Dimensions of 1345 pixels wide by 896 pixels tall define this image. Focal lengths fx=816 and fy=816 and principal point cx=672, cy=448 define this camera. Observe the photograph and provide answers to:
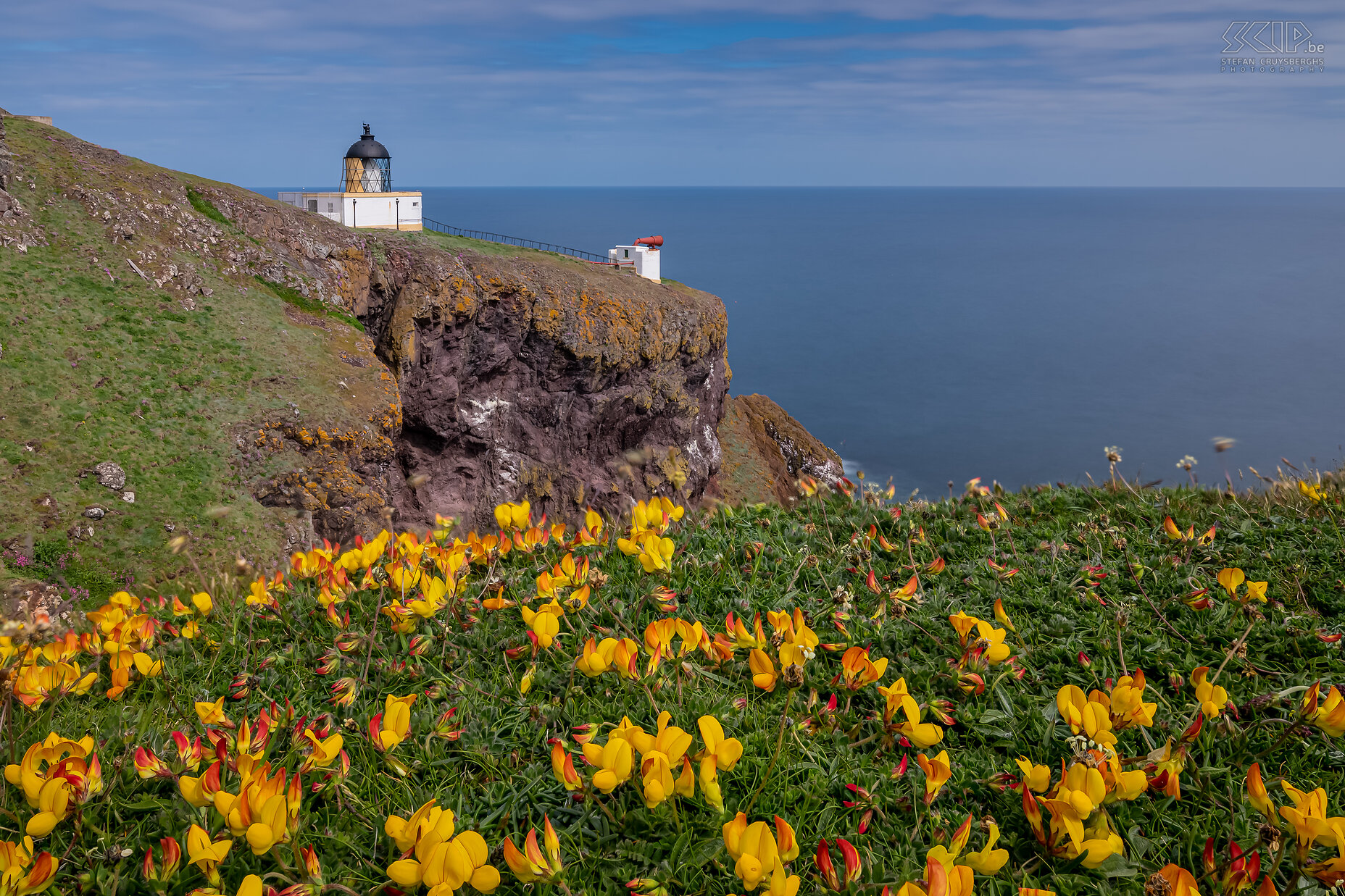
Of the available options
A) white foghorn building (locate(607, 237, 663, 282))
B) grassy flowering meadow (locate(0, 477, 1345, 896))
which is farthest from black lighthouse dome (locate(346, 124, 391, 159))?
grassy flowering meadow (locate(0, 477, 1345, 896))

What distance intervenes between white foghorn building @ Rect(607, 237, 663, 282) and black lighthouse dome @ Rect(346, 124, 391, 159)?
37.2 ft

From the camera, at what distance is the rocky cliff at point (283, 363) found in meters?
12.2

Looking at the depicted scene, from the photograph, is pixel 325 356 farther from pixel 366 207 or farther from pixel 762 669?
pixel 366 207

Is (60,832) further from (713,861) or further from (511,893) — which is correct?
(713,861)

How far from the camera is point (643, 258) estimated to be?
121 feet

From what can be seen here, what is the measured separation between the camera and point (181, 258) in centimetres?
1656

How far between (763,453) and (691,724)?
1423 inches

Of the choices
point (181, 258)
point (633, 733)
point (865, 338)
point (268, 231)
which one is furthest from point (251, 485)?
point (865, 338)

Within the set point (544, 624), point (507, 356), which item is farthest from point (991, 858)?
point (507, 356)

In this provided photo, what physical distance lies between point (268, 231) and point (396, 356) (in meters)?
4.09

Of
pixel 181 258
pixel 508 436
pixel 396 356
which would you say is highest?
pixel 181 258

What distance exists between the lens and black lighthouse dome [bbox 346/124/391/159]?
3631cm

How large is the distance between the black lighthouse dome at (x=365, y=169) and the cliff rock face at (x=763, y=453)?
18915 millimetres

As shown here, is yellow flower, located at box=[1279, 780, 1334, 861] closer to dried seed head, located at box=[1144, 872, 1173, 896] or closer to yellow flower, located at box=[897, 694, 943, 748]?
dried seed head, located at box=[1144, 872, 1173, 896]
